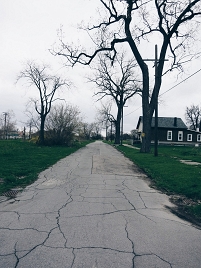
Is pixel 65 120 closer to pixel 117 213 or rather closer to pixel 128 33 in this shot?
pixel 128 33

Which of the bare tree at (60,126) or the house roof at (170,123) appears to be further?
the house roof at (170,123)

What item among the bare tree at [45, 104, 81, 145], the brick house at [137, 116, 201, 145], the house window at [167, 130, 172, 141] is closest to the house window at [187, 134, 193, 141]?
the brick house at [137, 116, 201, 145]

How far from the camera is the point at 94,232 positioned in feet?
13.0

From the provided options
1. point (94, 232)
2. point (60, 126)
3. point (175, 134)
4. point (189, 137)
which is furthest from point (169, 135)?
point (94, 232)

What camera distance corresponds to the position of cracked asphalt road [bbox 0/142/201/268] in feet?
10.2

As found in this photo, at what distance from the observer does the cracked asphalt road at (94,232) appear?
3.11 m

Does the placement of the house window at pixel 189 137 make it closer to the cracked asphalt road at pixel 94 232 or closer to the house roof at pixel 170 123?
the house roof at pixel 170 123

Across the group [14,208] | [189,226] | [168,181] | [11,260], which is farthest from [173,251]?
[168,181]

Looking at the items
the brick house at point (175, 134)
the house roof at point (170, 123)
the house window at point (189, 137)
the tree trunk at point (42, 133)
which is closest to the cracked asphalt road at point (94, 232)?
the tree trunk at point (42, 133)

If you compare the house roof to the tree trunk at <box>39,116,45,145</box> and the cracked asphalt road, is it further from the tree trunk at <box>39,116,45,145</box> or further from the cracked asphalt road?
the cracked asphalt road

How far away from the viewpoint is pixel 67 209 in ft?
17.2

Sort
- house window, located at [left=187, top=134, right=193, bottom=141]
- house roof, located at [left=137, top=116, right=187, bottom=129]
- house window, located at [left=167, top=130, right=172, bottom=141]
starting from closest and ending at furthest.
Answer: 1. house window, located at [left=167, top=130, right=172, bottom=141]
2. house roof, located at [left=137, top=116, right=187, bottom=129]
3. house window, located at [left=187, top=134, right=193, bottom=141]

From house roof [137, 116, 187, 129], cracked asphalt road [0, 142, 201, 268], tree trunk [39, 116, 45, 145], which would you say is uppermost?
house roof [137, 116, 187, 129]

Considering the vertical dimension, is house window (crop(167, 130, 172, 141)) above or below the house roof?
below
